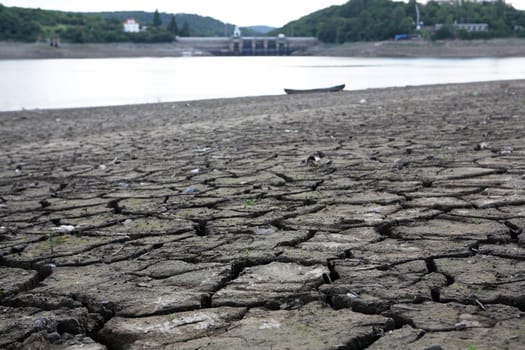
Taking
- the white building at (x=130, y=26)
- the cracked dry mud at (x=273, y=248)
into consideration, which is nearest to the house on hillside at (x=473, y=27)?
the white building at (x=130, y=26)

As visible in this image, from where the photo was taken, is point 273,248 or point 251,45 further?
point 251,45

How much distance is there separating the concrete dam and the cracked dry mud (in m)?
78.8

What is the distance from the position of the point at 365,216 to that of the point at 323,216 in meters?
0.21

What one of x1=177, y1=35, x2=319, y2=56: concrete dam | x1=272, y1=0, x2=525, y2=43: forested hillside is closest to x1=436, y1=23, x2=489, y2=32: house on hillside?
x1=272, y1=0, x2=525, y2=43: forested hillside

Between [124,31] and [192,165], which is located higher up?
[124,31]

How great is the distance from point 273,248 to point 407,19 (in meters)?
75.9

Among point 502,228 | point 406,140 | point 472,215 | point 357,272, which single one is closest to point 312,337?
point 357,272

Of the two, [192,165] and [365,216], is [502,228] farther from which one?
[192,165]

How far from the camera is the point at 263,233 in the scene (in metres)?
2.88

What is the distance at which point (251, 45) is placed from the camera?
91.6m

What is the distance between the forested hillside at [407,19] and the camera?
6962 centimetres

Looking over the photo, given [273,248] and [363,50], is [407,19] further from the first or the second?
[273,248]

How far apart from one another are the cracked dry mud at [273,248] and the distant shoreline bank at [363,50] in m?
56.3

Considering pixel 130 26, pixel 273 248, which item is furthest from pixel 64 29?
pixel 273 248
